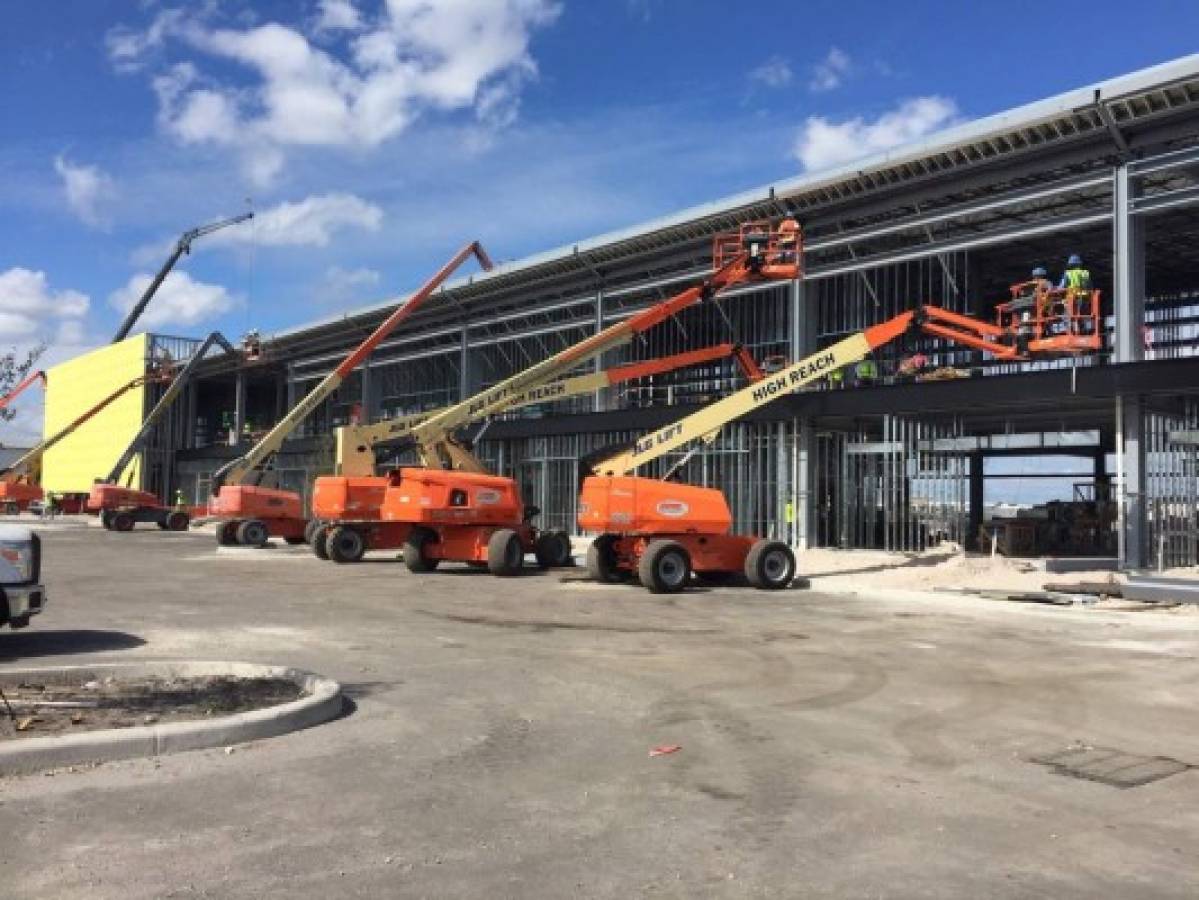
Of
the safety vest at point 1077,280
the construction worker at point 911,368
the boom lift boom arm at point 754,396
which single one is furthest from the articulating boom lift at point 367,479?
the safety vest at point 1077,280

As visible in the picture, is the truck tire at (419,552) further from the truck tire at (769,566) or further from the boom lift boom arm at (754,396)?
the truck tire at (769,566)

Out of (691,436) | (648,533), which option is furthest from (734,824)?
(691,436)

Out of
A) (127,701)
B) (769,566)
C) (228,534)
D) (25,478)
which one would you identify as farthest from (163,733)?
(25,478)

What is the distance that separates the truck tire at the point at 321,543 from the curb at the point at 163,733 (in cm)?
1750

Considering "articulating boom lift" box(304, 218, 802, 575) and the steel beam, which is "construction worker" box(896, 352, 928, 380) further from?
the steel beam

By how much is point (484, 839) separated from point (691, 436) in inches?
671

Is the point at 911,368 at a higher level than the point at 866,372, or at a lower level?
lower

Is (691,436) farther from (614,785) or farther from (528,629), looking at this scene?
(614,785)

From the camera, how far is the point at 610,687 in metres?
9.84

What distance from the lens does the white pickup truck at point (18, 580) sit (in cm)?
1037

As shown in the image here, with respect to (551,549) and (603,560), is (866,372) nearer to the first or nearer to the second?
(551,549)

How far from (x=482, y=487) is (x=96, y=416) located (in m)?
51.4

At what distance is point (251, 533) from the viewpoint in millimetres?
33281

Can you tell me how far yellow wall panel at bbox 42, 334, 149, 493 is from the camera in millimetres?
62844
